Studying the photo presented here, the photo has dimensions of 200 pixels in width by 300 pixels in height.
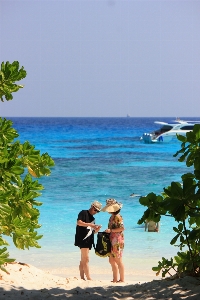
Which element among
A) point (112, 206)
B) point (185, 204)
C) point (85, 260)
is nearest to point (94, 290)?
point (185, 204)

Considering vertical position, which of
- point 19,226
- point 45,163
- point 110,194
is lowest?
point 110,194

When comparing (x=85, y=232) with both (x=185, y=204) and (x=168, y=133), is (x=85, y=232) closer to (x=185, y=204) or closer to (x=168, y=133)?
(x=185, y=204)

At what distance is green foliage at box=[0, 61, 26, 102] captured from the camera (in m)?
5.86

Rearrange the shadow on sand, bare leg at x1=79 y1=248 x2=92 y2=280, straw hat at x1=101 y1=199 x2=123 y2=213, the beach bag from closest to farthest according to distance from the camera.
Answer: the shadow on sand < straw hat at x1=101 y1=199 x2=123 y2=213 < the beach bag < bare leg at x1=79 y1=248 x2=92 y2=280

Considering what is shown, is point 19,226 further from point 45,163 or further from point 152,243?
point 152,243

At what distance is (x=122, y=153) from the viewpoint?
145 ft

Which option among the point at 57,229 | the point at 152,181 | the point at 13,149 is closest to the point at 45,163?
Result: the point at 13,149

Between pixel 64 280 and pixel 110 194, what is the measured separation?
51.6 ft

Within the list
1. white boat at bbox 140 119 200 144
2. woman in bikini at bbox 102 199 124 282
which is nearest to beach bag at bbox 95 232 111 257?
woman in bikini at bbox 102 199 124 282

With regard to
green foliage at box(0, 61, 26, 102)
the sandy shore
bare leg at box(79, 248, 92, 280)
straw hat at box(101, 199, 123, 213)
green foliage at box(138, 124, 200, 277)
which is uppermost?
green foliage at box(0, 61, 26, 102)

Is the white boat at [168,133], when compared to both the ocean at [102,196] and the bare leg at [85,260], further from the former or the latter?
the bare leg at [85,260]

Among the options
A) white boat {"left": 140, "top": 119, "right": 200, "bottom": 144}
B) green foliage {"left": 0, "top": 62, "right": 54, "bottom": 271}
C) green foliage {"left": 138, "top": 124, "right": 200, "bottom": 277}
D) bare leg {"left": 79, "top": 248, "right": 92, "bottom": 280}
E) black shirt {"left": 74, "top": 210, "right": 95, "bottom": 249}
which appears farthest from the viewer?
white boat {"left": 140, "top": 119, "right": 200, "bottom": 144}

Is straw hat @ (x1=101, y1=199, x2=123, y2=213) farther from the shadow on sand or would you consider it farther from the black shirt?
the shadow on sand

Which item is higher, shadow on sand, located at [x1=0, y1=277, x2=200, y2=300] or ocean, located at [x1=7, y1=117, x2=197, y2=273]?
shadow on sand, located at [x1=0, y1=277, x2=200, y2=300]
